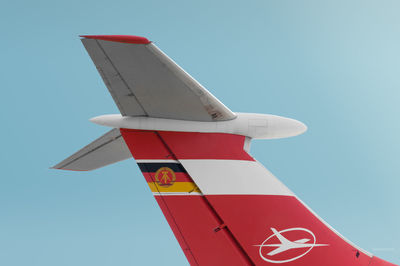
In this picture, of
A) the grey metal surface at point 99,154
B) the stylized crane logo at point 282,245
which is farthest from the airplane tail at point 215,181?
the grey metal surface at point 99,154

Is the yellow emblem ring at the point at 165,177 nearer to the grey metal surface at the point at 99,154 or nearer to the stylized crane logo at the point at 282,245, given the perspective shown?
the grey metal surface at the point at 99,154

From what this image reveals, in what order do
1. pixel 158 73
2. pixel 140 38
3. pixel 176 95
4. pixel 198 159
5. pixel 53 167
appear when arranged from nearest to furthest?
pixel 140 38
pixel 158 73
pixel 176 95
pixel 198 159
pixel 53 167

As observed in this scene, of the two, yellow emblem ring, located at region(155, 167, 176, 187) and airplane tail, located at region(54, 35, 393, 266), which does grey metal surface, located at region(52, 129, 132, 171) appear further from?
yellow emblem ring, located at region(155, 167, 176, 187)

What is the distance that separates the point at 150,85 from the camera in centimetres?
332

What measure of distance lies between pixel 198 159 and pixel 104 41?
1650 mm

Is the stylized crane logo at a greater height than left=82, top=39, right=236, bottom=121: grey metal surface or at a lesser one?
lesser

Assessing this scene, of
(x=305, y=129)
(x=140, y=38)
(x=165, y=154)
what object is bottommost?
(x=305, y=129)

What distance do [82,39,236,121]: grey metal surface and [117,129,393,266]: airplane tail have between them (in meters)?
0.28

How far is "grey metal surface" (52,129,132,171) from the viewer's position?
408 centimetres

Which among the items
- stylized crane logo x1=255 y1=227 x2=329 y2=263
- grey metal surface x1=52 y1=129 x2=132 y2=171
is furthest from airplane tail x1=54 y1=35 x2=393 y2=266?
grey metal surface x1=52 y1=129 x2=132 y2=171

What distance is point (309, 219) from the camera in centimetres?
360

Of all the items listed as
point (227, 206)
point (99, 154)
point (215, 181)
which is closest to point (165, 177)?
point (215, 181)

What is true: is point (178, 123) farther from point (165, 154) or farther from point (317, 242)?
point (317, 242)

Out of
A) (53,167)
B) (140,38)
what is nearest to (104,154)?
(53,167)
